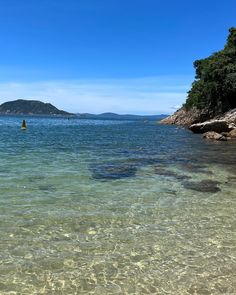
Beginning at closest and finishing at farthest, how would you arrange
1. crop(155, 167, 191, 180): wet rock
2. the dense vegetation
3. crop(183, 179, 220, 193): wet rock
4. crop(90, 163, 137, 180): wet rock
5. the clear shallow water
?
1. the clear shallow water
2. crop(183, 179, 220, 193): wet rock
3. crop(90, 163, 137, 180): wet rock
4. crop(155, 167, 191, 180): wet rock
5. the dense vegetation

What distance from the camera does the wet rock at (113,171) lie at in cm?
1880

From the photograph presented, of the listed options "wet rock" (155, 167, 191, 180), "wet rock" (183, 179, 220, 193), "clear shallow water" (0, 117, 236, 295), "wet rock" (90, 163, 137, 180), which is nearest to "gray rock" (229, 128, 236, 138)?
"wet rock" (90, 163, 137, 180)

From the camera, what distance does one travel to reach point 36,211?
11.9 m

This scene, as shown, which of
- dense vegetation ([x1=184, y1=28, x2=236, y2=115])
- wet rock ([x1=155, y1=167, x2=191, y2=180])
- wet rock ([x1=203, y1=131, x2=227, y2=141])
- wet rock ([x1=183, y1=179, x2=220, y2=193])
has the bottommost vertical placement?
wet rock ([x1=155, y1=167, x2=191, y2=180])

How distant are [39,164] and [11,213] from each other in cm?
1061

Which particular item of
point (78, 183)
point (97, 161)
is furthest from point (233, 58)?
point (78, 183)

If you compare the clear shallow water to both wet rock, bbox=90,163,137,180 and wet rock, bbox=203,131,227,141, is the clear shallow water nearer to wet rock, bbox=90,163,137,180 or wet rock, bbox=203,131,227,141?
wet rock, bbox=90,163,137,180

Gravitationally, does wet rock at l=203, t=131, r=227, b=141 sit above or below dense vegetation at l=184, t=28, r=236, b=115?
below

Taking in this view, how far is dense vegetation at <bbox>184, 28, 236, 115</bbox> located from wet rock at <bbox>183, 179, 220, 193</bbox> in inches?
1859

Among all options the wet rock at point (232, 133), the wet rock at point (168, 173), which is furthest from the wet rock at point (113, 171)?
the wet rock at point (232, 133)

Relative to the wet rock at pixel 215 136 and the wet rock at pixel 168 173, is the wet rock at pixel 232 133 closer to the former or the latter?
the wet rock at pixel 215 136

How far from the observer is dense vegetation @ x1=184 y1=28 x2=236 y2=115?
206 ft

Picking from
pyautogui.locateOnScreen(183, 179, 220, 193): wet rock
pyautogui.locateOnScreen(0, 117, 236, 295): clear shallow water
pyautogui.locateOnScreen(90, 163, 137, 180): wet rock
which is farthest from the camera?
pyautogui.locateOnScreen(90, 163, 137, 180): wet rock

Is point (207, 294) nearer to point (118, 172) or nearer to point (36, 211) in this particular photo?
point (36, 211)
